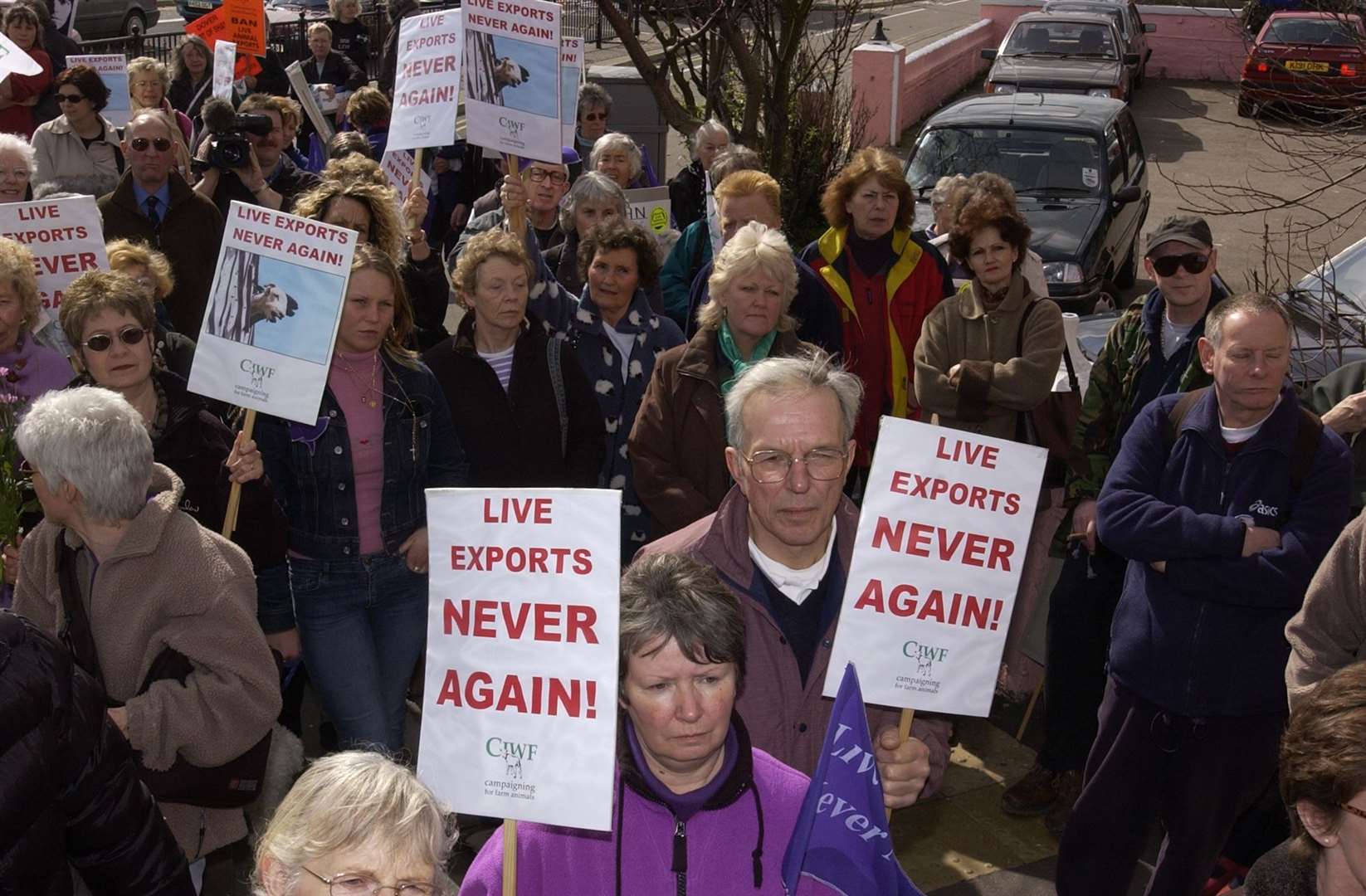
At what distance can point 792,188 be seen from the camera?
1308 centimetres

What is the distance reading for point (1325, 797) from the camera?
9.38ft

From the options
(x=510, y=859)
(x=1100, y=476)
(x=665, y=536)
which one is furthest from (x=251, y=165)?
(x=510, y=859)

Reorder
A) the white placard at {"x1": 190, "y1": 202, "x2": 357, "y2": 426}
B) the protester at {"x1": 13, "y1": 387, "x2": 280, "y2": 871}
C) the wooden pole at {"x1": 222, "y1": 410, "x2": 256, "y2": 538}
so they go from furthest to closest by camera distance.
→ 1. the white placard at {"x1": 190, "y1": 202, "x2": 357, "y2": 426}
2. the wooden pole at {"x1": 222, "y1": 410, "x2": 256, "y2": 538}
3. the protester at {"x1": 13, "y1": 387, "x2": 280, "y2": 871}

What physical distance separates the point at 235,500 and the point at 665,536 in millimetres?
1356

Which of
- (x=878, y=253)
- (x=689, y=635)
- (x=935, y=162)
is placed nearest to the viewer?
(x=689, y=635)

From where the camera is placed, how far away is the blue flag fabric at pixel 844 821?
288cm

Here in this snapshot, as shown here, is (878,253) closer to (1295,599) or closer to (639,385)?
(639,385)

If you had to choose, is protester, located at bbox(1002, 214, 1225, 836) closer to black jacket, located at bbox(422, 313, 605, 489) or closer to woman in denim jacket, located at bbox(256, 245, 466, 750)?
black jacket, located at bbox(422, 313, 605, 489)

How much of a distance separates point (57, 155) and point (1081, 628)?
6.82 m

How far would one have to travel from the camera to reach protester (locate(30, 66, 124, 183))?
9.01m

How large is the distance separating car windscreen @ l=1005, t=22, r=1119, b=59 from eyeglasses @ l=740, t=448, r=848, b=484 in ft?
61.5

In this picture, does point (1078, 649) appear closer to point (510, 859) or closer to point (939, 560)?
point (939, 560)

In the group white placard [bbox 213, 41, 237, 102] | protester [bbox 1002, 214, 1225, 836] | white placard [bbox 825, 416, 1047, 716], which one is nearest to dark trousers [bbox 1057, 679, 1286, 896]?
protester [bbox 1002, 214, 1225, 836]

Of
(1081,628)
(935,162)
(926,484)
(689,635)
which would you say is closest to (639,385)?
(1081,628)
